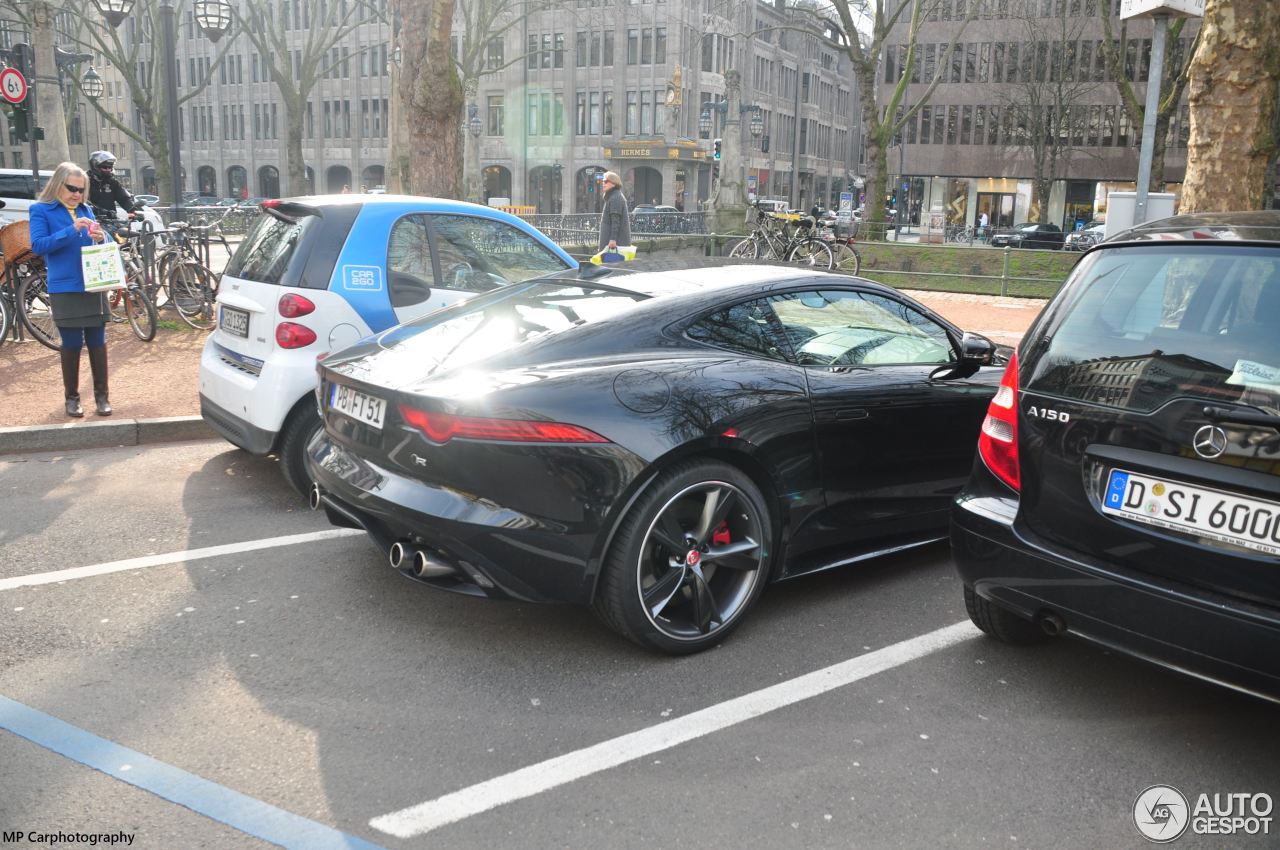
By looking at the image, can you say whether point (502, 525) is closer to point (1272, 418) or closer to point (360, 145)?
point (1272, 418)

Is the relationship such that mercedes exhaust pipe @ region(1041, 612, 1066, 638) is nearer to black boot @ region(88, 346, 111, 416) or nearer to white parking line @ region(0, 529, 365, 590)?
white parking line @ region(0, 529, 365, 590)

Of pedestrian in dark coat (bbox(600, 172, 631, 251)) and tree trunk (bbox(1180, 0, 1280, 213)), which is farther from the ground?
tree trunk (bbox(1180, 0, 1280, 213))

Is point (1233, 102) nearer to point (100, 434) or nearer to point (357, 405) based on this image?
point (357, 405)

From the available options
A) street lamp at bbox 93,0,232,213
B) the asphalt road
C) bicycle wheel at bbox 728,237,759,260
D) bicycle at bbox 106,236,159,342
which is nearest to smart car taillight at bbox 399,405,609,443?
the asphalt road

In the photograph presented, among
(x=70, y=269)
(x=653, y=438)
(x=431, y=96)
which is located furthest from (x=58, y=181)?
(x=431, y=96)

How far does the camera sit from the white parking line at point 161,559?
470 cm

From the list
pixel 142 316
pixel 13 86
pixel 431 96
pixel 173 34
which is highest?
pixel 173 34

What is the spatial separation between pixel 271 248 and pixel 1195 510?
16.2ft

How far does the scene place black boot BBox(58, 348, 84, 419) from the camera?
7609 mm

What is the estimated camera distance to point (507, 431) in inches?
146

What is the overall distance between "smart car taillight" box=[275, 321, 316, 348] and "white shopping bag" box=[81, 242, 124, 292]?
2255 mm

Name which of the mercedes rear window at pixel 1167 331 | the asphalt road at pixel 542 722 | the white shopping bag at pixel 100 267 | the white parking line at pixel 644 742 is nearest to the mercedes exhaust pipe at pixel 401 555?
the asphalt road at pixel 542 722

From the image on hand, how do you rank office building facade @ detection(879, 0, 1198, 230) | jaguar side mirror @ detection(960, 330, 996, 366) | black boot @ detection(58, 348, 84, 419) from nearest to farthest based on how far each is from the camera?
jaguar side mirror @ detection(960, 330, 996, 366) < black boot @ detection(58, 348, 84, 419) < office building facade @ detection(879, 0, 1198, 230)

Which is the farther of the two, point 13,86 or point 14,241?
point 13,86
